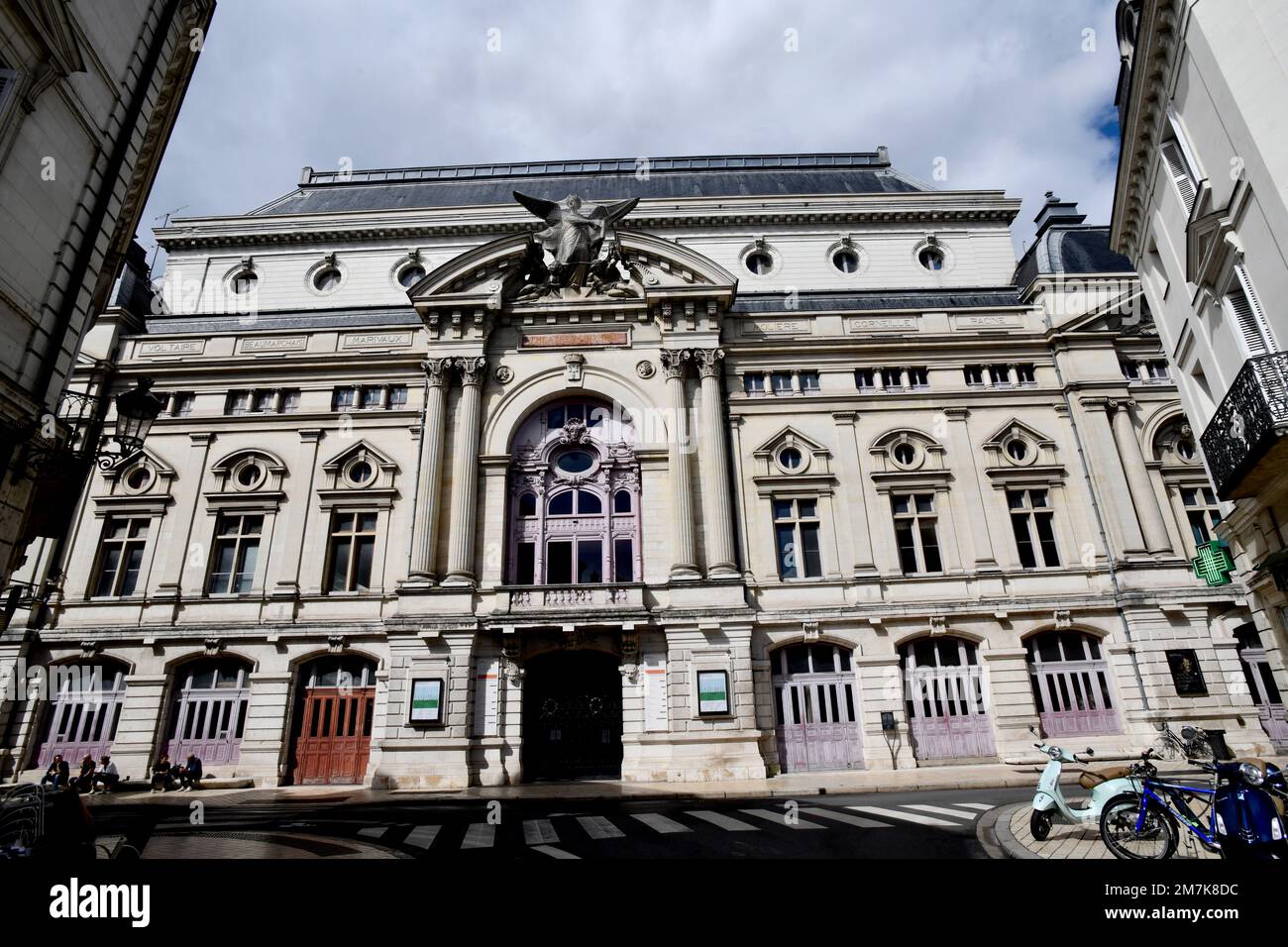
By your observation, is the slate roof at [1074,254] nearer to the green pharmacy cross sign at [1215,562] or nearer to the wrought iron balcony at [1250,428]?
the green pharmacy cross sign at [1215,562]

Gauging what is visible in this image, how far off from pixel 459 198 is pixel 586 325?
54.4 ft

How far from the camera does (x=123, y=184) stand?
12.9 m

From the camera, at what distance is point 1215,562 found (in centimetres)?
A: 1772

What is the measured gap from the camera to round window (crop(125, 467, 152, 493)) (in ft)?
81.3

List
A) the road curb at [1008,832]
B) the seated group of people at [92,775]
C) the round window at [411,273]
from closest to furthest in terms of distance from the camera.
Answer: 1. the road curb at [1008,832]
2. the seated group of people at [92,775]
3. the round window at [411,273]

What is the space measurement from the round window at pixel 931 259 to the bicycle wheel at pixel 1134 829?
3049 centimetres

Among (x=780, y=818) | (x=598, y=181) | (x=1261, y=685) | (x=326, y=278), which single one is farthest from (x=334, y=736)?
(x=598, y=181)

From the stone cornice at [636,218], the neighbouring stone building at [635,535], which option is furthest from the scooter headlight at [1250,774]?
the stone cornice at [636,218]

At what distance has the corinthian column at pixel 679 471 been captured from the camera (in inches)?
880

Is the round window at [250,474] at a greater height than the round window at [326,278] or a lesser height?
lesser

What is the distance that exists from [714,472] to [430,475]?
31.7 feet

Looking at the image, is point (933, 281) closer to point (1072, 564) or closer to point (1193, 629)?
point (1072, 564)

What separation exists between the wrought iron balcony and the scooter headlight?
5757 millimetres
